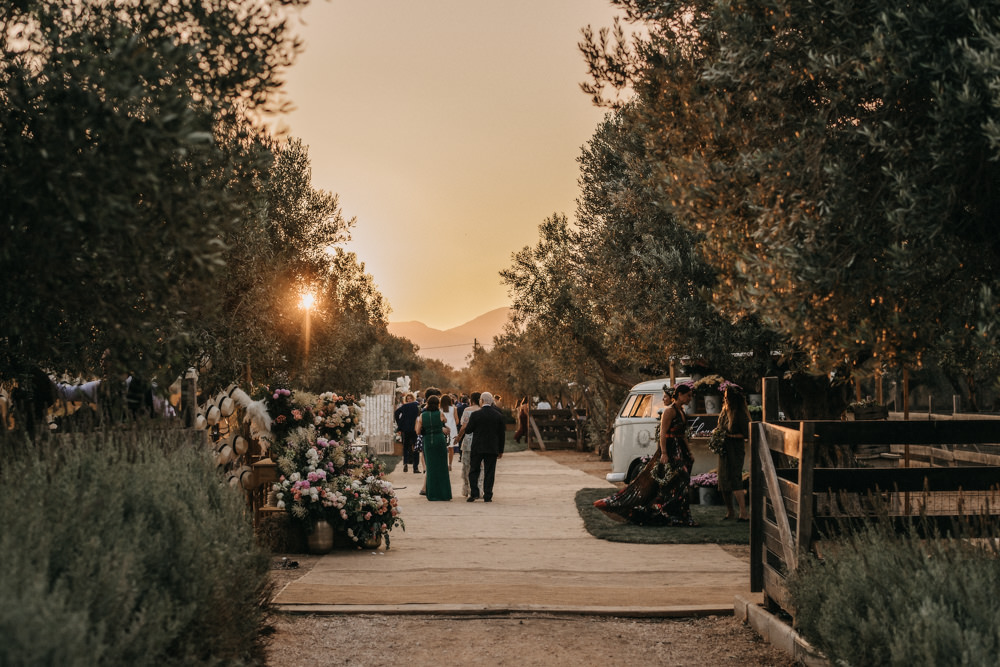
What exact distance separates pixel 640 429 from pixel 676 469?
3.12 meters

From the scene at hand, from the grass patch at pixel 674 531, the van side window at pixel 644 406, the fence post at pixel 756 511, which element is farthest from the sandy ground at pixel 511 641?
the van side window at pixel 644 406

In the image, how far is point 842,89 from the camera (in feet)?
19.0

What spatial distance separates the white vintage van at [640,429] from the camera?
54.9 feet

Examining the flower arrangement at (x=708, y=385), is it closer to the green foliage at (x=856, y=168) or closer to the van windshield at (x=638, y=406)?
the van windshield at (x=638, y=406)

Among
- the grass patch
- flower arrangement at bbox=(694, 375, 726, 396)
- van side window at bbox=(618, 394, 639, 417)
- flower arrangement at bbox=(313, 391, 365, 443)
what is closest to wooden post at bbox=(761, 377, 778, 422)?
the grass patch

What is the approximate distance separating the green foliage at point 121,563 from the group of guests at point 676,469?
26.8 ft

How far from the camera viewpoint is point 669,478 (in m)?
13.9

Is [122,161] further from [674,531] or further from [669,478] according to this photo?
[669,478]

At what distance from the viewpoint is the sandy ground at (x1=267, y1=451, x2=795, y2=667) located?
666 centimetres

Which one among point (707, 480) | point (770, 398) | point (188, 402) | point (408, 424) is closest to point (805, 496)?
point (770, 398)

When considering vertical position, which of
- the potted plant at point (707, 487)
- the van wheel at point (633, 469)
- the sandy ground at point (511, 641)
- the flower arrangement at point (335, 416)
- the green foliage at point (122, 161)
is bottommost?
the sandy ground at point (511, 641)

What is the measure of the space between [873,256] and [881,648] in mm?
2203

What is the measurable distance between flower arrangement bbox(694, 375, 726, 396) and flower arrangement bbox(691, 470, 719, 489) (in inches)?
54.8

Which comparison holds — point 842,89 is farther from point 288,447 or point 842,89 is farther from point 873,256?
point 288,447
